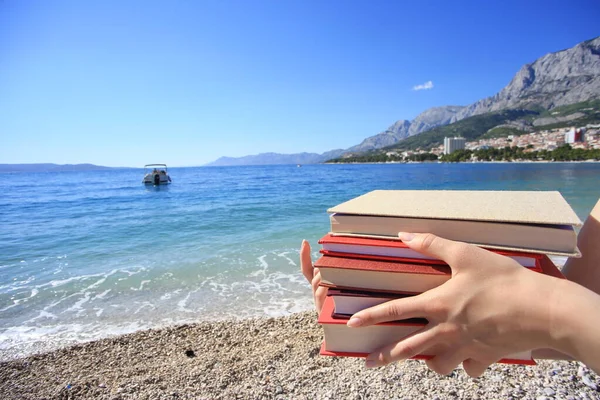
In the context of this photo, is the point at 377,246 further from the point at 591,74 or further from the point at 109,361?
the point at 591,74

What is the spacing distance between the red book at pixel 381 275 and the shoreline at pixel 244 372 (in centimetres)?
248

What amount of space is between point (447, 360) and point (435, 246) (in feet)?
0.84

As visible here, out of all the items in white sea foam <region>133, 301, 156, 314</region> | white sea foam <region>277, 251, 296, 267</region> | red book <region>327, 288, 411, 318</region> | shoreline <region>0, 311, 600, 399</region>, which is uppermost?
red book <region>327, 288, 411, 318</region>

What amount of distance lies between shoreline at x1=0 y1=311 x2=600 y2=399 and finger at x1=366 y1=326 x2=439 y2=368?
2386 millimetres

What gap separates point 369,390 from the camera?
8.93 feet

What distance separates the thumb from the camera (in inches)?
23.6

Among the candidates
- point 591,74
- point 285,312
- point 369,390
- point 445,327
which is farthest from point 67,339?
point 591,74

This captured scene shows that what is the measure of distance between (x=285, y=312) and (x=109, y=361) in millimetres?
2380

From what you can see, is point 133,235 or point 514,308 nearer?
point 514,308

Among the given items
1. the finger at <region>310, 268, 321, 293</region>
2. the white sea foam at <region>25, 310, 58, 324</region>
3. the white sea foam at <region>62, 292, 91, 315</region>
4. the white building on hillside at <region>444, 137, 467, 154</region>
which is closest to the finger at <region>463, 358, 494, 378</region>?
the finger at <region>310, 268, 321, 293</region>

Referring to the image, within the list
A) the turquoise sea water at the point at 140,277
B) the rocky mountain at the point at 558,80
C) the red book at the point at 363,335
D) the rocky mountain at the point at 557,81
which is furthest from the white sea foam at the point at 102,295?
the rocky mountain at the point at 558,80

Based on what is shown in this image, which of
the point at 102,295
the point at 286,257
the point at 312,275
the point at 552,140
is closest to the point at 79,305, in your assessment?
the point at 102,295

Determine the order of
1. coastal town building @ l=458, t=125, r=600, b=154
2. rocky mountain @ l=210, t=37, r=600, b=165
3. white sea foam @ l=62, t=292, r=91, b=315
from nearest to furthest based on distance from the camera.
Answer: white sea foam @ l=62, t=292, r=91, b=315 → coastal town building @ l=458, t=125, r=600, b=154 → rocky mountain @ l=210, t=37, r=600, b=165

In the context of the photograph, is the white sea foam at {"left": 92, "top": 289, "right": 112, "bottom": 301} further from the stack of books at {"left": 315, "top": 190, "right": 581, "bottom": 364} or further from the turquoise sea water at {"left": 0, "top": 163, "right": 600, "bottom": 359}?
the stack of books at {"left": 315, "top": 190, "right": 581, "bottom": 364}
